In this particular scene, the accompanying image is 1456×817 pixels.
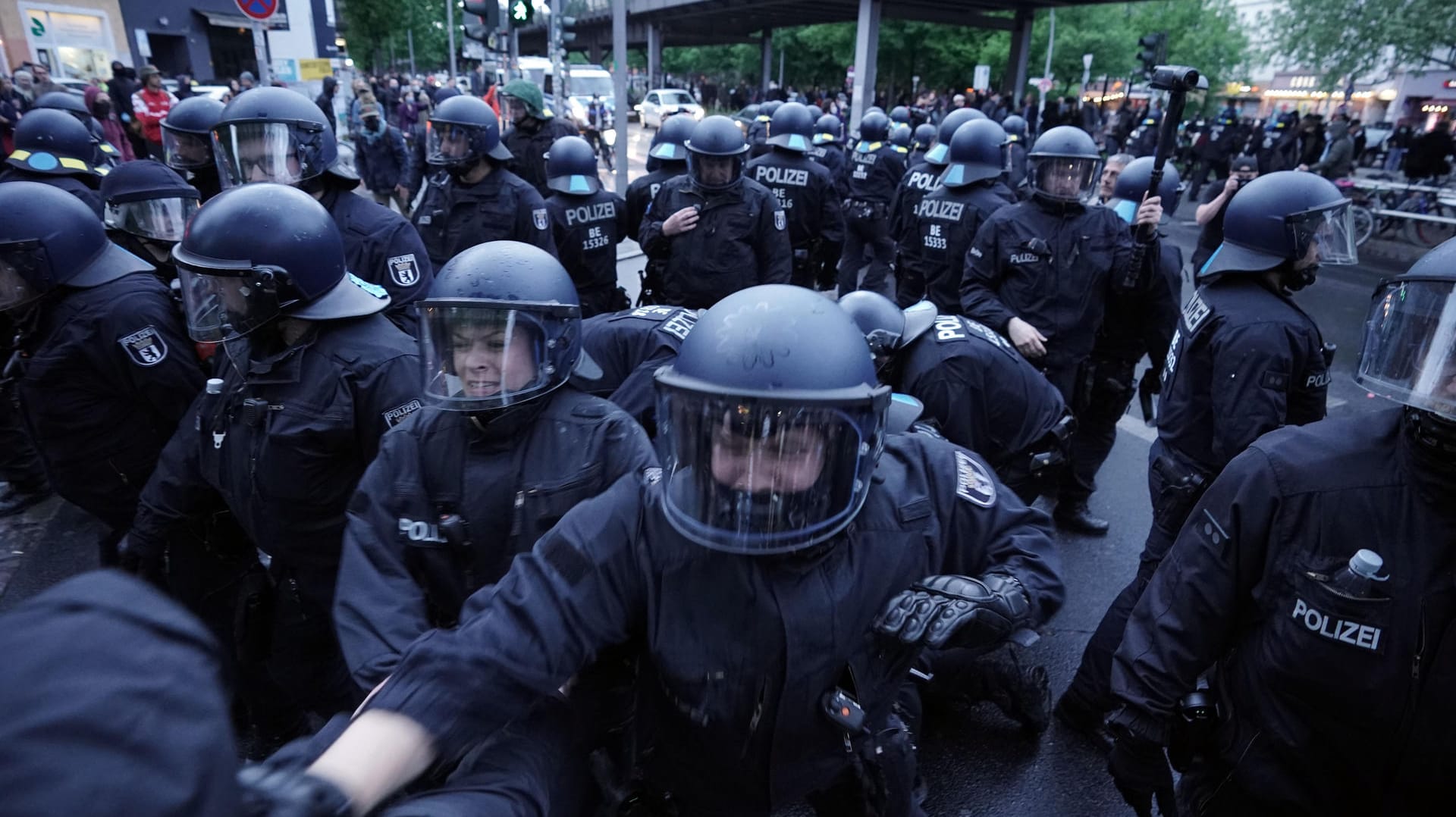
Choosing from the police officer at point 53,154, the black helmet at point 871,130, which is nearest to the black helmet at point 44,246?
the police officer at point 53,154

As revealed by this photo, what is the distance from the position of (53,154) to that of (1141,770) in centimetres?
703

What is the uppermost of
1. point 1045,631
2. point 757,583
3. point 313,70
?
point 313,70

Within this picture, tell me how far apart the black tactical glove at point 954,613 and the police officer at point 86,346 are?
2.97 m

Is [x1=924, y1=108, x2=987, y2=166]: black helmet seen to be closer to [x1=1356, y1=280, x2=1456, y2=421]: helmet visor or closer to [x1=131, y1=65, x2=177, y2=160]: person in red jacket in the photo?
[x1=1356, y1=280, x2=1456, y2=421]: helmet visor

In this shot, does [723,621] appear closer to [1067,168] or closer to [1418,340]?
[1418,340]

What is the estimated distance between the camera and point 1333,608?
1.76 meters

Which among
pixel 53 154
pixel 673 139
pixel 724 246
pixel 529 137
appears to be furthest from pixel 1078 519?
pixel 53 154

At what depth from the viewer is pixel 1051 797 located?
3105mm

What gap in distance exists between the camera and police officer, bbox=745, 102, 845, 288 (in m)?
7.38

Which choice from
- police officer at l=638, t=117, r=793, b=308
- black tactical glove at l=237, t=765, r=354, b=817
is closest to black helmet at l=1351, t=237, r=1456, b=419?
black tactical glove at l=237, t=765, r=354, b=817

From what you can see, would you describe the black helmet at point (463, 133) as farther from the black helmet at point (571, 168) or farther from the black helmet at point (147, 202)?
the black helmet at point (147, 202)

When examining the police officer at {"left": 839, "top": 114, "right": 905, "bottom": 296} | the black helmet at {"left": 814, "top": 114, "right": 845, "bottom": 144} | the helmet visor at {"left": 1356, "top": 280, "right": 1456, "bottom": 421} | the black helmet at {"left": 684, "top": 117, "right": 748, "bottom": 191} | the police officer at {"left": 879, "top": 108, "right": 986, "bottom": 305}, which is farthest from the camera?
the black helmet at {"left": 814, "top": 114, "right": 845, "bottom": 144}

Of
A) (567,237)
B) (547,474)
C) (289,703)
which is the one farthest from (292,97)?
(547,474)

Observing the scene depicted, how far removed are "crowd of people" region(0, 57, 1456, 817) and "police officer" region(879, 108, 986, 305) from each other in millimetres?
2873
